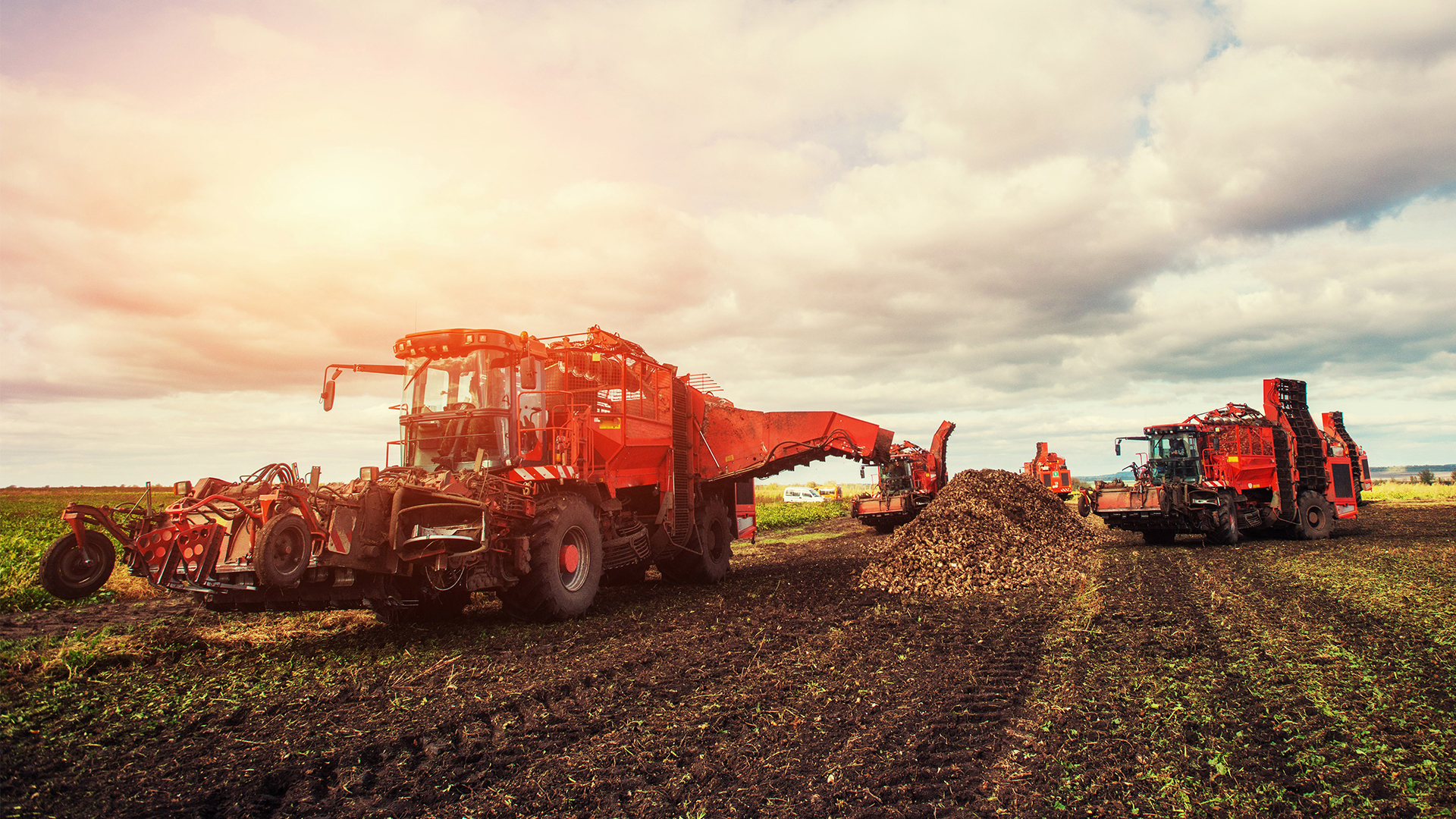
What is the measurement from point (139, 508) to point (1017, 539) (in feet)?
40.1

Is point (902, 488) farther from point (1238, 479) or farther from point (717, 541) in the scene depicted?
point (717, 541)

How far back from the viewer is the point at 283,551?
6234 millimetres

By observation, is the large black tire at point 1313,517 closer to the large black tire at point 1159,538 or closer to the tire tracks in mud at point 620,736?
the large black tire at point 1159,538

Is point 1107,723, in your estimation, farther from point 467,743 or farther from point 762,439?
point 762,439

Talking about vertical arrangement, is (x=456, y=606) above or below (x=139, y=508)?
below

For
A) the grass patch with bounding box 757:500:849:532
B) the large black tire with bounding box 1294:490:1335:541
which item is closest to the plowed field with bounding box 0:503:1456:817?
the large black tire with bounding box 1294:490:1335:541

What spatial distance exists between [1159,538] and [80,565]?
19.6m

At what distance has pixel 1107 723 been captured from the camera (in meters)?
5.05

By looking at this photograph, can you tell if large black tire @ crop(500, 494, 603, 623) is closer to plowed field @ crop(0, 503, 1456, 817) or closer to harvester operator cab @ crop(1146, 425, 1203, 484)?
plowed field @ crop(0, 503, 1456, 817)

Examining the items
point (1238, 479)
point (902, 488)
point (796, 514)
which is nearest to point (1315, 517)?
point (1238, 479)

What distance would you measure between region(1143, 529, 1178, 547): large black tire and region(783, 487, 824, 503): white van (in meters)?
26.8

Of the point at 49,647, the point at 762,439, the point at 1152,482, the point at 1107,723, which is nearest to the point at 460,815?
the point at 1107,723

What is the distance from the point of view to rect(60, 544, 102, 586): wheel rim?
6.40 meters

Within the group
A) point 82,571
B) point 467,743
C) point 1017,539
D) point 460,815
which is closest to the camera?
point 460,815
